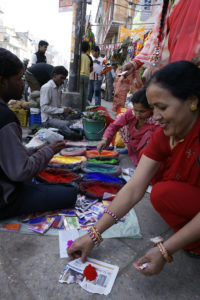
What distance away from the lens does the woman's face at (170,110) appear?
1121 millimetres

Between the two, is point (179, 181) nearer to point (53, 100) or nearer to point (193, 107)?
point (193, 107)

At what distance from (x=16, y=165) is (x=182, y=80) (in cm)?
110

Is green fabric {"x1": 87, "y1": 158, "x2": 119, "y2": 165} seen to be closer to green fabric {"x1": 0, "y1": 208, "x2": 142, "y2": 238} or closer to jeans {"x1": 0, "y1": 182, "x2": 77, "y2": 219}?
jeans {"x1": 0, "y1": 182, "x2": 77, "y2": 219}

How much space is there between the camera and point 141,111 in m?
2.63

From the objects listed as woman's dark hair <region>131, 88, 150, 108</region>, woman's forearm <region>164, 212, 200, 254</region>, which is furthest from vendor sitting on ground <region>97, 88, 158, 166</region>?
woman's forearm <region>164, 212, 200, 254</region>

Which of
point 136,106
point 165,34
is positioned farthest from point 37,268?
point 165,34

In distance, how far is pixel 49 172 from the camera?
8.04 ft

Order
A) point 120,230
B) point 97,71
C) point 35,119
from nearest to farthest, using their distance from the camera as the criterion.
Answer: point 120,230, point 35,119, point 97,71

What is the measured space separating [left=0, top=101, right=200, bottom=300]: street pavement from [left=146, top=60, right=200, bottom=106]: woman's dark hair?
40.0 inches

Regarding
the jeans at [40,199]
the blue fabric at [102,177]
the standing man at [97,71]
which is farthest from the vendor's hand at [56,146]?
the standing man at [97,71]

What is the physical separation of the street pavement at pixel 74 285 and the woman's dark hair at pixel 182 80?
1016 mm

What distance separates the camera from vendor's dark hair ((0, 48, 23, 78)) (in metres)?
1.43

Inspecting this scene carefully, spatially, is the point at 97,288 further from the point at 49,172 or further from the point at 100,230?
the point at 49,172

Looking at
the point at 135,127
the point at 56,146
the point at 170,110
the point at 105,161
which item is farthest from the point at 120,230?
the point at 135,127
